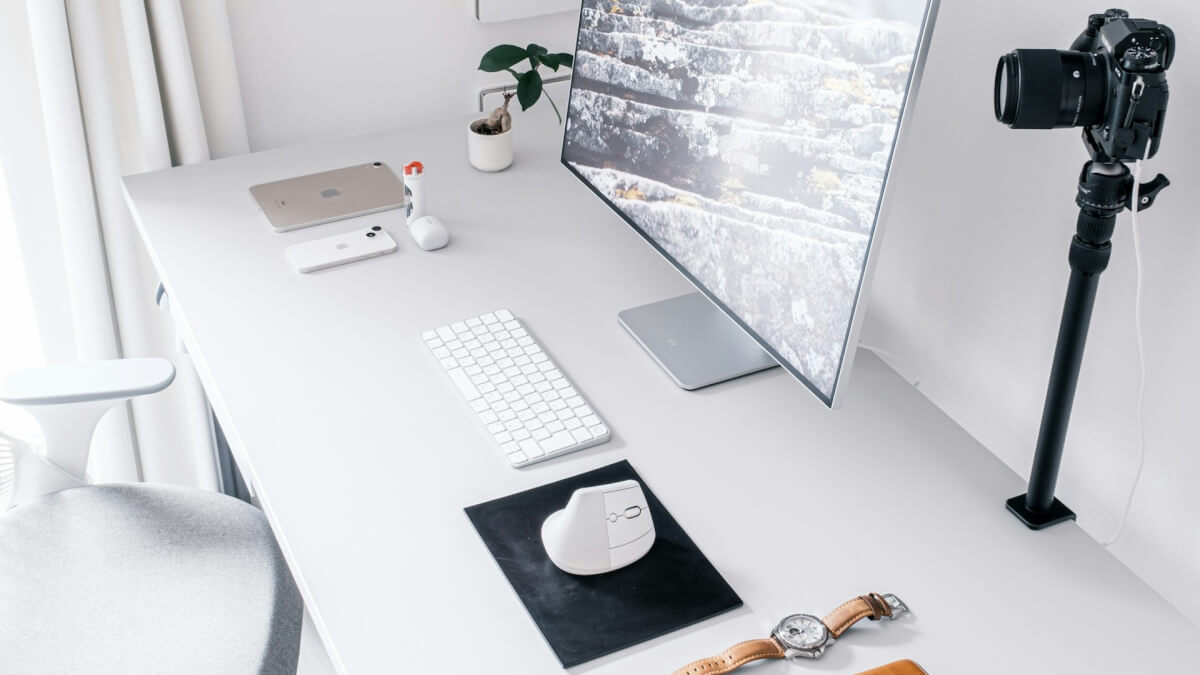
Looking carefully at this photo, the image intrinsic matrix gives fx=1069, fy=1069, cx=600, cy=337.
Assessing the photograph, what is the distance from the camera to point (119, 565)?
1.25m

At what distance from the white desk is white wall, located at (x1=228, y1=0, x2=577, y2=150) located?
31 cm

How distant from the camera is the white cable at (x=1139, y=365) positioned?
85 cm

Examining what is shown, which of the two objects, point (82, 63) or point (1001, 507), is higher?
point (82, 63)

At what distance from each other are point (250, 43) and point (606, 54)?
0.66 m

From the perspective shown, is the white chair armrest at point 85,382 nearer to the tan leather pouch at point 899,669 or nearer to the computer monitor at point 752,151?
the computer monitor at point 752,151

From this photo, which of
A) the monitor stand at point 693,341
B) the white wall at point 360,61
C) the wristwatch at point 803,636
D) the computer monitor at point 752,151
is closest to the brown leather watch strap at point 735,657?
the wristwatch at point 803,636

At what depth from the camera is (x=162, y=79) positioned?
5.17 ft

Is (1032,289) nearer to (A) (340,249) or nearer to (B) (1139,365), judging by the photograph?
(B) (1139,365)

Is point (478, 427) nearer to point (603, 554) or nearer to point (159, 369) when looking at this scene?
point (603, 554)

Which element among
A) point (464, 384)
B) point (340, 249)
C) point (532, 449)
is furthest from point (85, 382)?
point (532, 449)

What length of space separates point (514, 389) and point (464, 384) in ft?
0.18

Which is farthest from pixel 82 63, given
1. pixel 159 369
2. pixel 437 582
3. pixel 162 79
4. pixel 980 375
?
pixel 980 375

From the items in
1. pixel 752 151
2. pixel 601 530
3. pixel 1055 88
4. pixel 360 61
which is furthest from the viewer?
pixel 360 61

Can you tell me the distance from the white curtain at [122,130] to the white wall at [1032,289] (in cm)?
102
